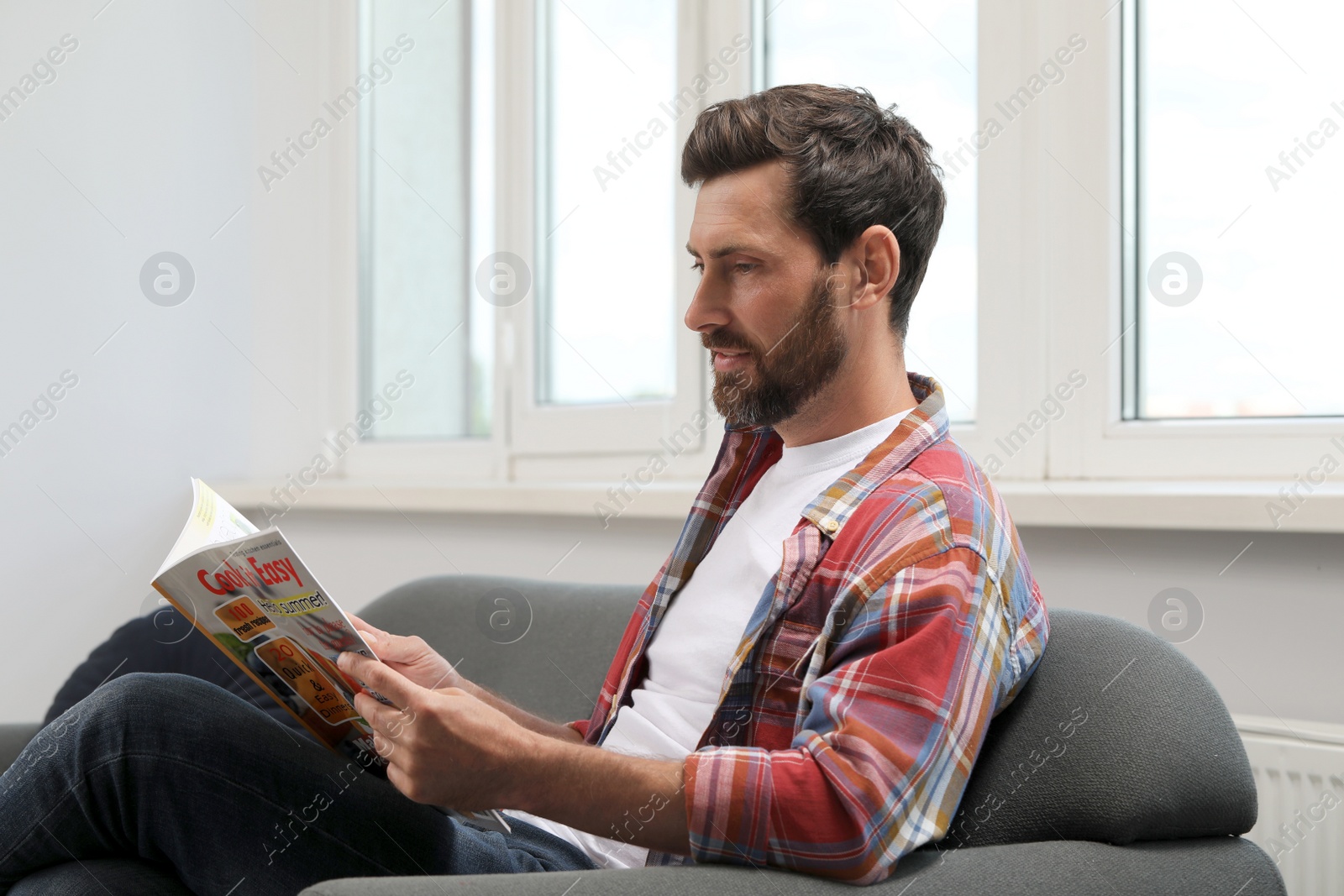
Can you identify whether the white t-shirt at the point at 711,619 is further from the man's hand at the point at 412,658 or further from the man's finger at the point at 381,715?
the man's finger at the point at 381,715

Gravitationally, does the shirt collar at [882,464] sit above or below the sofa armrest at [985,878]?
above

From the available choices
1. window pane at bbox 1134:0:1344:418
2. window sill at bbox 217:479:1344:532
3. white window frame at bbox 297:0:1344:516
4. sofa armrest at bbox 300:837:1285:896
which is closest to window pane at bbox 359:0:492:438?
window sill at bbox 217:479:1344:532

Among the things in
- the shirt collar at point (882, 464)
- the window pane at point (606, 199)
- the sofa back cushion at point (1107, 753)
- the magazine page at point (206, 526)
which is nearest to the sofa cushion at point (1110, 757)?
the sofa back cushion at point (1107, 753)

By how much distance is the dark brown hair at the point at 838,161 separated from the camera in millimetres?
1208

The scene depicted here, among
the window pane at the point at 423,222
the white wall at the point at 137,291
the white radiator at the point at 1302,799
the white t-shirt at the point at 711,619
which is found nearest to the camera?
the white t-shirt at the point at 711,619

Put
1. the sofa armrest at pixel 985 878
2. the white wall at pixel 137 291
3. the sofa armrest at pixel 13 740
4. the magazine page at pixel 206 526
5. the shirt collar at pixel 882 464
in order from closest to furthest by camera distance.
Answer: the sofa armrest at pixel 985 878 < the magazine page at pixel 206 526 < the shirt collar at pixel 882 464 < the sofa armrest at pixel 13 740 < the white wall at pixel 137 291

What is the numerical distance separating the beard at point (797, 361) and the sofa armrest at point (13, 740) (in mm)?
1137

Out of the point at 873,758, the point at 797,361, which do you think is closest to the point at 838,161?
the point at 797,361

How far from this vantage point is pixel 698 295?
1271mm

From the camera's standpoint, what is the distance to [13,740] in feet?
5.30

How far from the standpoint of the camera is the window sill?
1406 millimetres

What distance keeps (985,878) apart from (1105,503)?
788 millimetres

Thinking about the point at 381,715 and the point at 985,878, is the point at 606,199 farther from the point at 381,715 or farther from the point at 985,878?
the point at 985,878

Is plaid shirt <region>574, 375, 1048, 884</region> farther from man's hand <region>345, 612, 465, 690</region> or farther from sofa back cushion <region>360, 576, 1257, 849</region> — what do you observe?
man's hand <region>345, 612, 465, 690</region>
